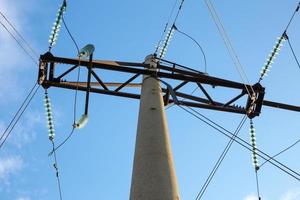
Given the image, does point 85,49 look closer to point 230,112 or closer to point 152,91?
point 152,91

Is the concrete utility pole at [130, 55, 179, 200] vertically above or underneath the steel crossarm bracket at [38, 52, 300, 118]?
underneath

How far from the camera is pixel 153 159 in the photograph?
8.86 meters

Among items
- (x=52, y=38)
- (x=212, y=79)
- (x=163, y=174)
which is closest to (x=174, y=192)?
(x=163, y=174)

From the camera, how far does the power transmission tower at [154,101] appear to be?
8.39 meters

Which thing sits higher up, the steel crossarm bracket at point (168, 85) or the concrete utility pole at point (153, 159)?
the steel crossarm bracket at point (168, 85)

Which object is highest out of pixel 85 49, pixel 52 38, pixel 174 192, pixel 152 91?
pixel 52 38

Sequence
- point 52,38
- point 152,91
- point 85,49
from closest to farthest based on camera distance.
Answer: point 152,91
point 85,49
point 52,38

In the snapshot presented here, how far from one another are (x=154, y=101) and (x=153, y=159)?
249cm

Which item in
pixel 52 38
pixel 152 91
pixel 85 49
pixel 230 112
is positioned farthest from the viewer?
pixel 230 112

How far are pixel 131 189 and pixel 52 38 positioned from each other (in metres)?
7.28

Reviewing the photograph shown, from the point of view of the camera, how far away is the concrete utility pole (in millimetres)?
8148

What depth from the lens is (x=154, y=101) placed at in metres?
11.1

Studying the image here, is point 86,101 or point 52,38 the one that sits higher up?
point 52,38

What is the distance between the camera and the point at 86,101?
44.4 ft
